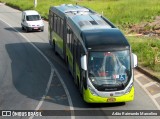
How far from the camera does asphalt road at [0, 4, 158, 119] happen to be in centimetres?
1938

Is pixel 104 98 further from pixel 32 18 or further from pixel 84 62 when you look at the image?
pixel 32 18

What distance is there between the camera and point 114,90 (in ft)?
61.0

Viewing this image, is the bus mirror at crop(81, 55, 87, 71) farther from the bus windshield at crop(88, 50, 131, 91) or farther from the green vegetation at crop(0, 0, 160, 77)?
the green vegetation at crop(0, 0, 160, 77)

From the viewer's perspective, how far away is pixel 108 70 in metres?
18.7

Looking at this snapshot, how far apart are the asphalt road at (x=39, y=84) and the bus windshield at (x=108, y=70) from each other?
1.15 m

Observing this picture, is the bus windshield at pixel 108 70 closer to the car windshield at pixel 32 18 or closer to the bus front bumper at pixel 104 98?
the bus front bumper at pixel 104 98

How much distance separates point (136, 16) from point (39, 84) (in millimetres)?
24080

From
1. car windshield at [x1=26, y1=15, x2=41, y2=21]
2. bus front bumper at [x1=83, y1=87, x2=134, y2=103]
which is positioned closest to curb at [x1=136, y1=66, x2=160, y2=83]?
bus front bumper at [x1=83, y1=87, x2=134, y2=103]

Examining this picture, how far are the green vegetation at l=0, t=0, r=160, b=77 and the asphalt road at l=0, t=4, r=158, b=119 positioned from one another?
4.81 metres

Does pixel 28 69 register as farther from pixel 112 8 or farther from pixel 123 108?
pixel 112 8

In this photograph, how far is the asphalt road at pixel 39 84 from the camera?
63.6ft

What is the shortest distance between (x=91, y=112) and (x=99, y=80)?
144 centimetres

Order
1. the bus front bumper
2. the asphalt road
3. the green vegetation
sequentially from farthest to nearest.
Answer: the green vegetation → the asphalt road → the bus front bumper

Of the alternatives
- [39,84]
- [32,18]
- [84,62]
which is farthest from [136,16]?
[84,62]
